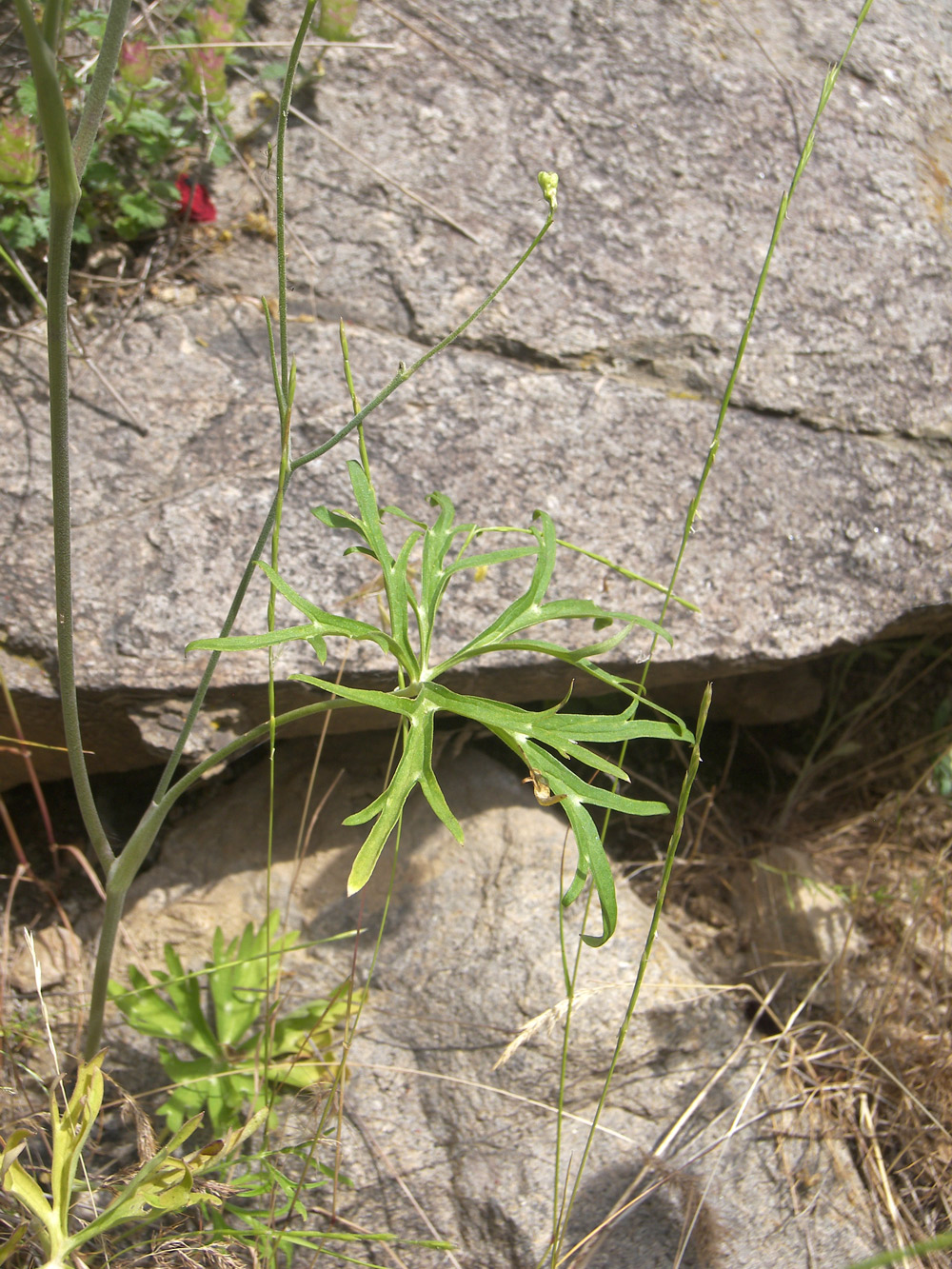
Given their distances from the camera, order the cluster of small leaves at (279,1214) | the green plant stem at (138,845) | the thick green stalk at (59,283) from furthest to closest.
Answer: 1. the cluster of small leaves at (279,1214)
2. the green plant stem at (138,845)
3. the thick green stalk at (59,283)

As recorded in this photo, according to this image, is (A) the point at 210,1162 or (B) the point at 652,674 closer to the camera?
(A) the point at 210,1162

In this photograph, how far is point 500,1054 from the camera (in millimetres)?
2057

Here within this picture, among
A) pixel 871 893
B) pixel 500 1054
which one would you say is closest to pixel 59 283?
pixel 500 1054

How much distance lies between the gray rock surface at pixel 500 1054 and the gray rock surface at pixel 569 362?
0.41 m

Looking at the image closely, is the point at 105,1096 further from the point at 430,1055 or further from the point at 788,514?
the point at 788,514

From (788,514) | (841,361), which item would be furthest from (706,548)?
(841,361)

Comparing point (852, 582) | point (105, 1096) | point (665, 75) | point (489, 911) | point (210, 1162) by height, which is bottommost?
point (105, 1096)

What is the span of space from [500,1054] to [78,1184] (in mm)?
915

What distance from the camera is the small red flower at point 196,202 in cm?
246

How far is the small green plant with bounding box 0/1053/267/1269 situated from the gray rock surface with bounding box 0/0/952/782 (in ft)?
2.65

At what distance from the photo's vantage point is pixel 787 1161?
6.81 feet

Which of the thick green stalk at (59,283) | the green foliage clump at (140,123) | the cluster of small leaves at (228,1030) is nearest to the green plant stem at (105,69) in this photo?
the thick green stalk at (59,283)

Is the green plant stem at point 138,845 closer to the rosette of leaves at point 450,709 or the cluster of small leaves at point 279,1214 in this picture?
the rosette of leaves at point 450,709

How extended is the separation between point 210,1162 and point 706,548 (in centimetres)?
168
